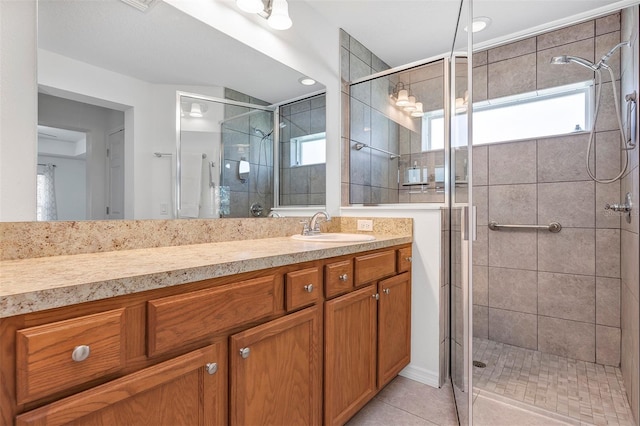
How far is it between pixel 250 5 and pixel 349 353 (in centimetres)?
172

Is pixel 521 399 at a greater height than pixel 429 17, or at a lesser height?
lesser

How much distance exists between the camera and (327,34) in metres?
2.27

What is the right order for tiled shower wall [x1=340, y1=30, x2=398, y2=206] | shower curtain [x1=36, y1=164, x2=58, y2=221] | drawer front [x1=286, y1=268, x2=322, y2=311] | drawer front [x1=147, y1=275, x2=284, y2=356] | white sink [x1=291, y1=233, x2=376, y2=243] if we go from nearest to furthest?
drawer front [x1=147, y1=275, x2=284, y2=356]
shower curtain [x1=36, y1=164, x2=58, y2=221]
drawer front [x1=286, y1=268, x2=322, y2=311]
white sink [x1=291, y1=233, x2=376, y2=243]
tiled shower wall [x1=340, y1=30, x2=398, y2=206]

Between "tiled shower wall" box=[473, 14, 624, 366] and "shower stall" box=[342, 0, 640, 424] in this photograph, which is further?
"tiled shower wall" box=[473, 14, 624, 366]

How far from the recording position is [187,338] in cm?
84

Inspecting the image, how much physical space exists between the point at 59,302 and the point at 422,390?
73.3 inches

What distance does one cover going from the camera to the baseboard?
190 cm

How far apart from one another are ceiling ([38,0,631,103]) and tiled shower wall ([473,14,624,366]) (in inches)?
10.1

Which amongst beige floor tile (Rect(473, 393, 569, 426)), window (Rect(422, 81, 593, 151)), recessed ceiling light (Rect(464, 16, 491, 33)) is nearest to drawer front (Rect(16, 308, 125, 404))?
beige floor tile (Rect(473, 393, 569, 426))

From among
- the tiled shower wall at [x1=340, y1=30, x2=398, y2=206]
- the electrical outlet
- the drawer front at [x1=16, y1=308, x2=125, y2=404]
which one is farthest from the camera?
the tiled shower wall at [x1=340, y1=30, x2=398, y2=206]

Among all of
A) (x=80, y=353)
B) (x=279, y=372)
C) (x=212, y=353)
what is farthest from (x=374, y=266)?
(x=80, y=353)

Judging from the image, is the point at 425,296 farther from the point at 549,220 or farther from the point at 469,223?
the point at 549,220

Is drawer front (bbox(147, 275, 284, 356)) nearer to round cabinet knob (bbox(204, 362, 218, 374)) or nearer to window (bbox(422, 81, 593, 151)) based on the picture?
round cabinet knob (bbox(204, 362, 218, 374))

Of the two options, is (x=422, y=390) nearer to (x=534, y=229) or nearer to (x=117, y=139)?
(x=534, y=229)
